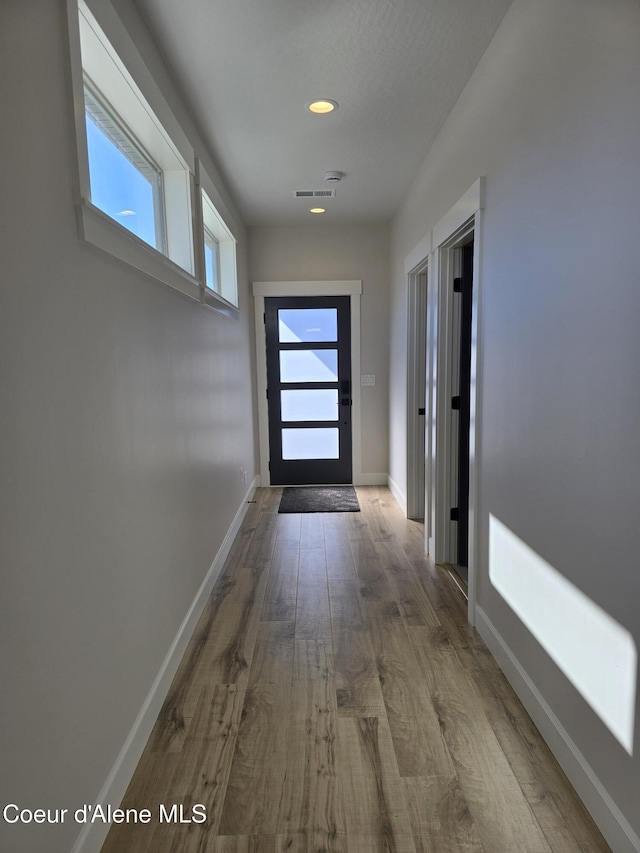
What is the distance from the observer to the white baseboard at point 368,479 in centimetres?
565

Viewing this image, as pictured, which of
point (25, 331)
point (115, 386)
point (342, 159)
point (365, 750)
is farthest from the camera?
point (342, 159)

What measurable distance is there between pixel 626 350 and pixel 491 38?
1.67 metres

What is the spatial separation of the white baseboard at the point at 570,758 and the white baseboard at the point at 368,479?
3299mm

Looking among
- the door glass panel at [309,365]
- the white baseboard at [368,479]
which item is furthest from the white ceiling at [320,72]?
the white baseboard at [368,479]

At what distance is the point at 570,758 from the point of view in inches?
64.5

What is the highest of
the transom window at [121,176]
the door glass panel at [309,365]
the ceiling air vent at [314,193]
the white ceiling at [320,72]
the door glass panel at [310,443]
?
the ceiling air vent at [314,193]

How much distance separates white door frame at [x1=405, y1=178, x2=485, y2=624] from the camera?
2.60 metres

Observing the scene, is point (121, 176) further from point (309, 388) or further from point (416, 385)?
point (309, 388)

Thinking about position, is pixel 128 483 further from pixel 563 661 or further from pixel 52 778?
pixel 563 661

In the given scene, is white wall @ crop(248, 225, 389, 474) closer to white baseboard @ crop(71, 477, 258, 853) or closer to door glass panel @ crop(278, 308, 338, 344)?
door glass panel @ crop(278, 308, 338, 344)

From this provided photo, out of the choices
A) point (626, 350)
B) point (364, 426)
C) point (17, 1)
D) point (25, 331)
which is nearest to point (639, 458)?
point (626, 350)

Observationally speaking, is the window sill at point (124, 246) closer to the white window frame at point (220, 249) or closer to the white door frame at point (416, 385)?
the white window frame at point (220, 249)

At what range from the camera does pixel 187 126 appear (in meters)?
2.71

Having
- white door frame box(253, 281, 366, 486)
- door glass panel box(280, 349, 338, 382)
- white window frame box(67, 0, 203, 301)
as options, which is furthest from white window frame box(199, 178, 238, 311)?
door glass panel box(280, 349, 338, 382)
